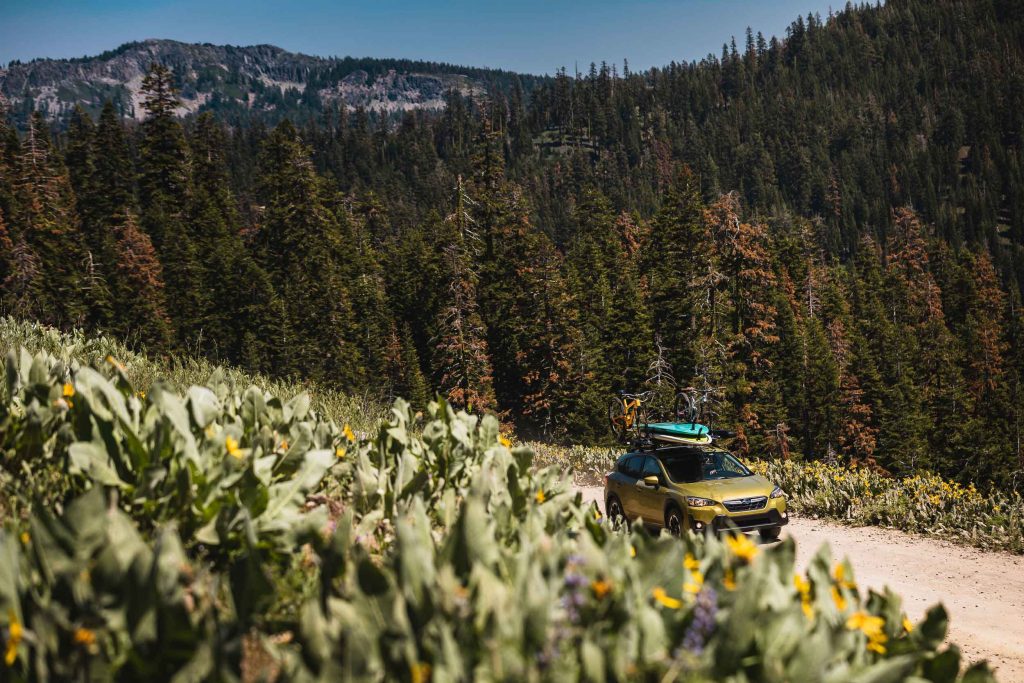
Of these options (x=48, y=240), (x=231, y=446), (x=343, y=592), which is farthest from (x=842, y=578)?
(x=48, y=240)

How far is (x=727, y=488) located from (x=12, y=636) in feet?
31.5

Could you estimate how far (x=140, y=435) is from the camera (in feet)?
10.9

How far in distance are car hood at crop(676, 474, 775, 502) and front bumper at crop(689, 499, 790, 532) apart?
19cm

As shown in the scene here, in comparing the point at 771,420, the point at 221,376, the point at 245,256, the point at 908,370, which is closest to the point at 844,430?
the point at 908,370

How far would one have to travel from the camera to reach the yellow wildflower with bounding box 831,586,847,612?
8.87ft

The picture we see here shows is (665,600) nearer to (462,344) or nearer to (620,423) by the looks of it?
(620,423)

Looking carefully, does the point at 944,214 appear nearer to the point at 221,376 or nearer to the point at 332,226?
the point at 332,226

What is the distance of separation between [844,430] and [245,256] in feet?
160

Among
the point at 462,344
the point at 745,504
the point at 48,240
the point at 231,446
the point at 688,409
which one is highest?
the point at 48,240

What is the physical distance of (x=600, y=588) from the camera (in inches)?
84.5

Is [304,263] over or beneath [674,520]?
over

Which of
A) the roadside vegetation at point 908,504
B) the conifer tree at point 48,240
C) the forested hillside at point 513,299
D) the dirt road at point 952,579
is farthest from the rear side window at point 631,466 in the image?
the conifer tree at point 48,240

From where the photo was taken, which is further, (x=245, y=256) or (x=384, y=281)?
(x=384, y=281)

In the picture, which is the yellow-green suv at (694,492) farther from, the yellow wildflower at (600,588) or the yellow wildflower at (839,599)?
the yellow wildflower at (600,588)
